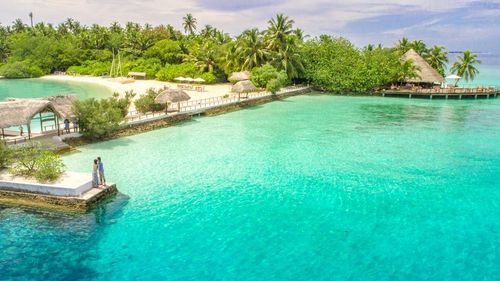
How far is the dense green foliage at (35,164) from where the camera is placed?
1496cm

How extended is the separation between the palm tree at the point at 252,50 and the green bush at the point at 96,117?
91.4 ft

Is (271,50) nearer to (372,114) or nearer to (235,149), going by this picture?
(372,114)

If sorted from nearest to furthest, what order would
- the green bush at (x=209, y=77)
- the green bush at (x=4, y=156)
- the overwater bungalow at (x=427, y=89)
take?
the green bush at (x=4, y=156)
the overwater bungalow at (x=427, y=89)
the green bush at (x=209, y=77)

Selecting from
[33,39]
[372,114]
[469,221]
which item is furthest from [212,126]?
[33,39]

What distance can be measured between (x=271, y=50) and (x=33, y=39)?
54.1 metres

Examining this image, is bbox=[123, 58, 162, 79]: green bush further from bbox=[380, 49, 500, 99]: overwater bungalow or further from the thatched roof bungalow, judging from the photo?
the thatched roof bungalow

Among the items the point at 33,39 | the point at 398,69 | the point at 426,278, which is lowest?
the point at 426,278

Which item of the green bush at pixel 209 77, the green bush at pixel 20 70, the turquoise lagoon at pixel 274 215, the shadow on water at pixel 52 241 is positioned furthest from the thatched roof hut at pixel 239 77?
the green bush at pixel 20 70

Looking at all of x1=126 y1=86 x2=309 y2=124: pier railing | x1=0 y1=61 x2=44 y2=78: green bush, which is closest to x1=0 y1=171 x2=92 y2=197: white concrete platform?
x1=126 y1=86 x2=309 y2=124: pier railing

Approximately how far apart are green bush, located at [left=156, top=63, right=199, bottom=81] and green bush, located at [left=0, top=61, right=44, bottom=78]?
2819 centimetres

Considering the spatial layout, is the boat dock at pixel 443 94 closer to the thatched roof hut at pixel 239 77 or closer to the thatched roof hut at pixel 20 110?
the thatched roof hut at pixel 239 77

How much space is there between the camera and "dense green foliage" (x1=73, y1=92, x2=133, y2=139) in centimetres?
2253

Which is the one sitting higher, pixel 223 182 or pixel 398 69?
pixel 398 69

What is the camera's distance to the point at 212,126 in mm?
29781
